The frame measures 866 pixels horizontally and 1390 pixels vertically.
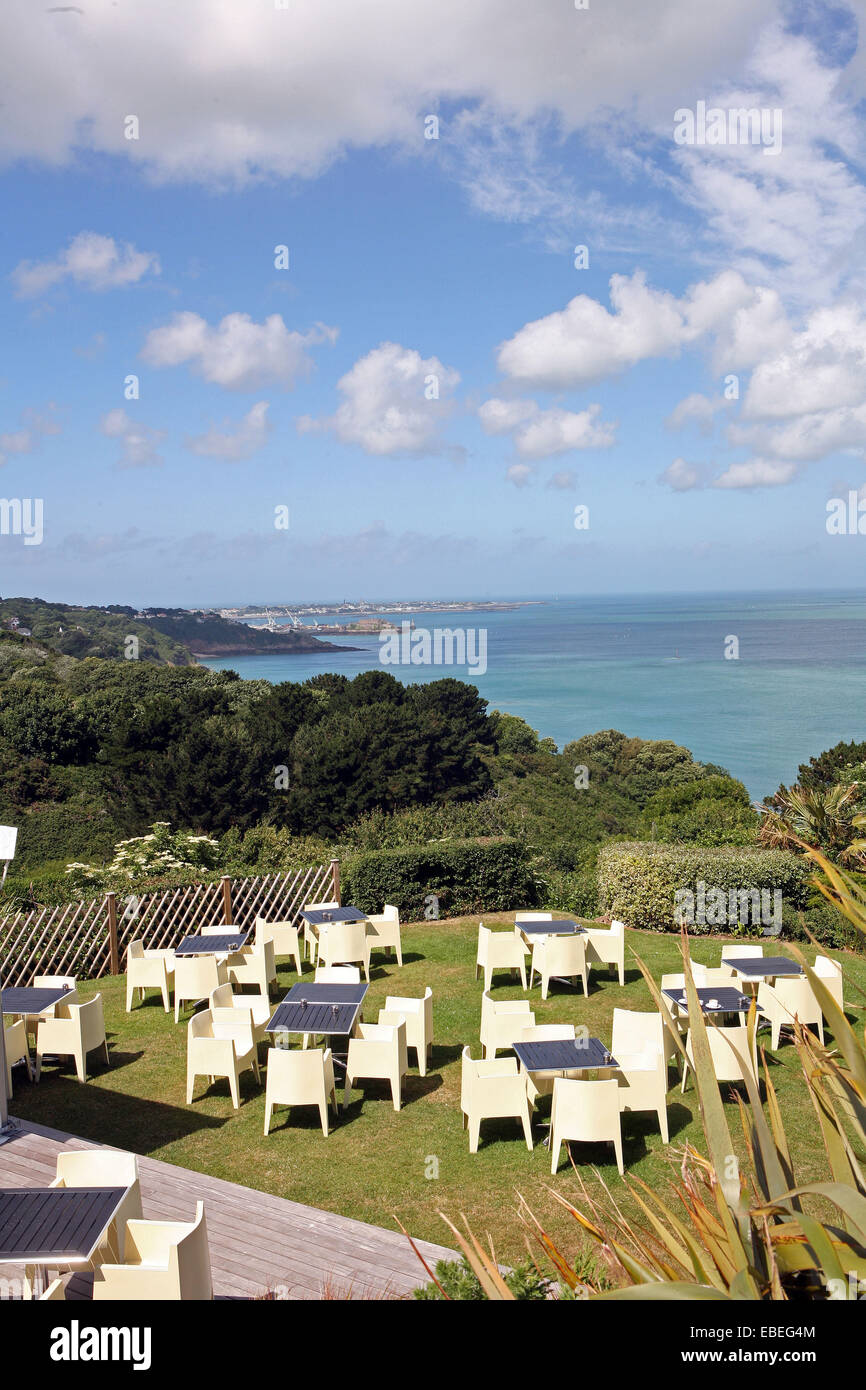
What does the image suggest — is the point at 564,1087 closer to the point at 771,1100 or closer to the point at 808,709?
the point at 771,1100

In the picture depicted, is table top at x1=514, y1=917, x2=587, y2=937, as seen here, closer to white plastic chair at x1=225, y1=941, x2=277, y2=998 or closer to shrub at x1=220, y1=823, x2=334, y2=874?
white plastic chair at x1=225, y1=941, x2=277, y2=998

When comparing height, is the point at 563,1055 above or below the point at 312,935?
above

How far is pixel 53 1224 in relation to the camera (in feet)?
14.8

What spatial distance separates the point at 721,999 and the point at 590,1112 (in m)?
2.40

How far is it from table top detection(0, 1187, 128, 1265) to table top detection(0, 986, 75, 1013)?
4.56m

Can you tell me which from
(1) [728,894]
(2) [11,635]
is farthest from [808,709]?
(1) [728,894]

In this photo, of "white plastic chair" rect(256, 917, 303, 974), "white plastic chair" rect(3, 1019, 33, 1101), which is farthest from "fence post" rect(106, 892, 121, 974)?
"white plastic chair" rect(3, 1019, 33, 1101)

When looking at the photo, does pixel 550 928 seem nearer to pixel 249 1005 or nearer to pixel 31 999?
pixel 249 1005

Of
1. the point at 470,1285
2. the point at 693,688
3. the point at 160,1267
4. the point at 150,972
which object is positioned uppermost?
the point at 470,1285

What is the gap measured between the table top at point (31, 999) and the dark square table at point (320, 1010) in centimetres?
231

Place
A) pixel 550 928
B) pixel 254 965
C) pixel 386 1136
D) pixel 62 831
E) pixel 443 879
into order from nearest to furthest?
1. pixel 386 1136
2. pixel 254 965
3. pixel 550 928
4. pixel 443 879
5. pixel 62 831

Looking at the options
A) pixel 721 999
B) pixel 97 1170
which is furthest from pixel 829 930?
pixel 97 1170

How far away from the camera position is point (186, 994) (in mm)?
10906

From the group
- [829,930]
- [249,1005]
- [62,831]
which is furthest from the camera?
[62,831]
